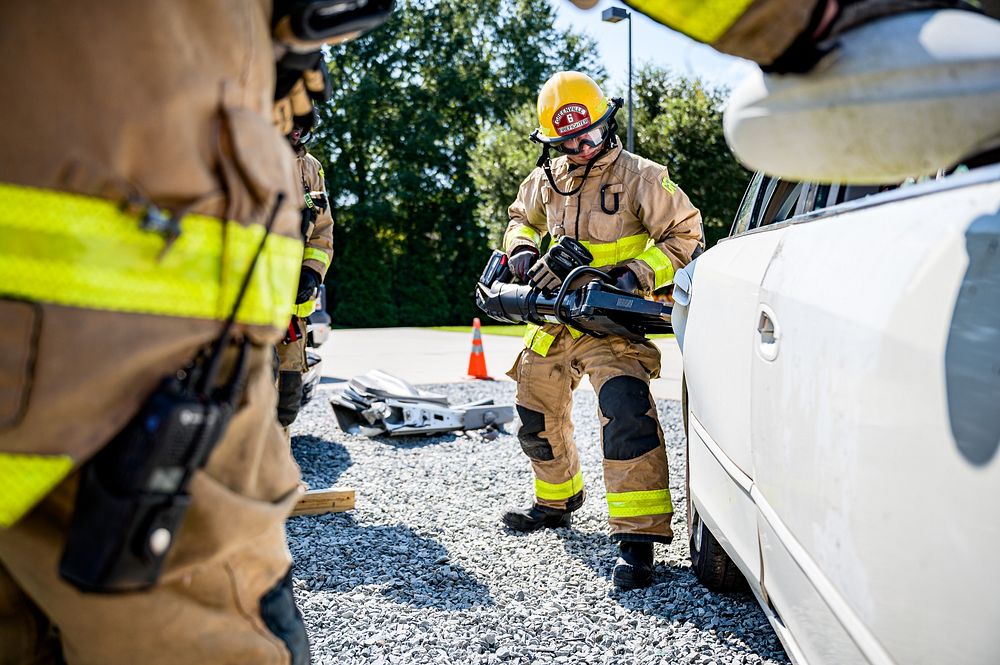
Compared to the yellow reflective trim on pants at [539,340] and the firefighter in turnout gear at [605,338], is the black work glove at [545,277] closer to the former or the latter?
the firefighter in turnout gear at [605,338]

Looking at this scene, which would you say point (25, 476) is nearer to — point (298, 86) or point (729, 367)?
point (298, 86)

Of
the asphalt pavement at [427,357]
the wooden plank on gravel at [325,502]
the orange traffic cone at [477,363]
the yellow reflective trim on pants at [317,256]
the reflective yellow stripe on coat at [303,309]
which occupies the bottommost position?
the asphalt pavement at [427,357]

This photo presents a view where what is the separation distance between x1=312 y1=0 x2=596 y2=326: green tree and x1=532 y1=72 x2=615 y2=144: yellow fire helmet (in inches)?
897

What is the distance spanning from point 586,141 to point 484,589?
5.93ft

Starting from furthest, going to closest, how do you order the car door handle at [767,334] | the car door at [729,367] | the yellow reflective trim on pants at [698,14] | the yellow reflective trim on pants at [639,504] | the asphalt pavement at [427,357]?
1. the asphalt pavement at [427,357]
2. the yellow reflective trim on pants at [639,504]
3. the car door at [729,367]
4. the car door handle at [767,334]
5. the yellow reflective trim on pants at [698,14]

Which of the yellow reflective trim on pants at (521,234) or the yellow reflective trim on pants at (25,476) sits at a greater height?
the yellow reflective trim on pants at (521,234)

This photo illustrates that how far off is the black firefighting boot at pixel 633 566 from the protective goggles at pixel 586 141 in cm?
158

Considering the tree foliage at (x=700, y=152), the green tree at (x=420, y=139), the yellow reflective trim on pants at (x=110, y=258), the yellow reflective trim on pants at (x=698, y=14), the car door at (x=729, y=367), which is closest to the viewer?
the yellow reflective trim on pants at (x=110, y=258)

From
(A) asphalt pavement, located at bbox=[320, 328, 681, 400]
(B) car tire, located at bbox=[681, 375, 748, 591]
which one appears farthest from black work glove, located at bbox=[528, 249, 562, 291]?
(A) asphalt pavement, located at bbox=[320, 328, 681, 400]

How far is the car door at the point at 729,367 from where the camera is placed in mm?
2049

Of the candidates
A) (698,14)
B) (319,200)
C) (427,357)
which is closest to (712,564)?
(698,14)

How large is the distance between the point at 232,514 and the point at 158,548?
0.11 meters

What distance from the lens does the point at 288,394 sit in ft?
14.8

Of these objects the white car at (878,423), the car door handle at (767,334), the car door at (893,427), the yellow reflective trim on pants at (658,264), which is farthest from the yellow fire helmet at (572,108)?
the car door at (893,427)
